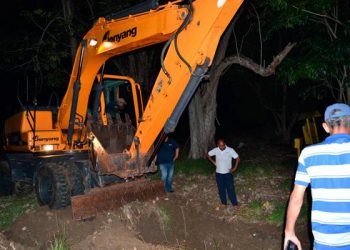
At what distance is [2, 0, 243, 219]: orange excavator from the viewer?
5727 millimetres

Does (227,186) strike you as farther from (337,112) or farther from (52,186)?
(337,112)

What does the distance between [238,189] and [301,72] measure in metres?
3.28

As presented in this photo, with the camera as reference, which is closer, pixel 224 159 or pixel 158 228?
pixel 158 228

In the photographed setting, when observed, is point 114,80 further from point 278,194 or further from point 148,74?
point 148,74

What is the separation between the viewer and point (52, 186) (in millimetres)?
7531

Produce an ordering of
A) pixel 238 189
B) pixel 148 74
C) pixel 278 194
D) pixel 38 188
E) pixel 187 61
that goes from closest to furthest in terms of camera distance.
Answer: pixel 187 61
pixel 38 188
pixel 278 194
pixel 238 189
pixel 148 74

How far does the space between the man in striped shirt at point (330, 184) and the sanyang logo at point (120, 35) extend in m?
4.11

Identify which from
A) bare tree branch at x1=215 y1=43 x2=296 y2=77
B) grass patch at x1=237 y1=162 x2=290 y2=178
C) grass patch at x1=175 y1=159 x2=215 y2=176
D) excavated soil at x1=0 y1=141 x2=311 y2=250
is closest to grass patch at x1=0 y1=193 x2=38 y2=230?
excavated soil at x1=0 y1=141 x2=311 y2=250

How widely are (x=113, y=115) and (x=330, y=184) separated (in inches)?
233

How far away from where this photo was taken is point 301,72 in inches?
348

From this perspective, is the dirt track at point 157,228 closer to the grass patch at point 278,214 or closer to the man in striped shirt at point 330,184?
the grass patch at point 278,214

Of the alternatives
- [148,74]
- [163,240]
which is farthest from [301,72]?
[148,74]

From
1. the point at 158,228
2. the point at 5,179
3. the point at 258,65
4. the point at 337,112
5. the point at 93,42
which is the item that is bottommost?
the point at 158,228

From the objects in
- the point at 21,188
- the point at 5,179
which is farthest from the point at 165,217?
the point at 5,179
